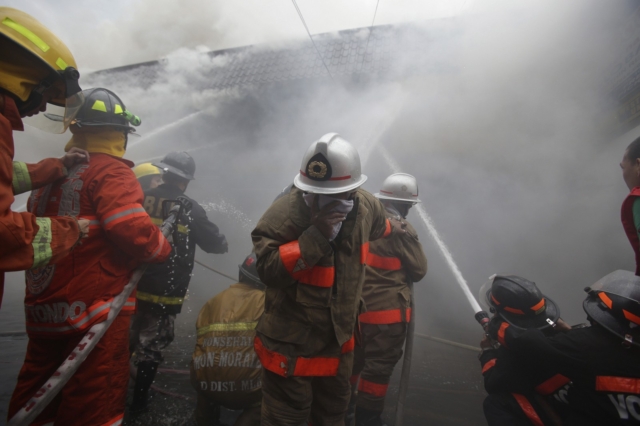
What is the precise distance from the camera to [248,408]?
2246 millimetres

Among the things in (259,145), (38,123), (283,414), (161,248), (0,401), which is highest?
(259,145)

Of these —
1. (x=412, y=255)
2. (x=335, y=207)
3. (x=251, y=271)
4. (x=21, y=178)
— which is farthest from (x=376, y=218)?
(x=21, y=178)

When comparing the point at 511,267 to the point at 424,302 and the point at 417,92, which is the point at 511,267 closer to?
the point at 424,302

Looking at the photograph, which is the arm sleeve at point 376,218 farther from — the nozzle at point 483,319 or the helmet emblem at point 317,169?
the nozzle at point 483,319

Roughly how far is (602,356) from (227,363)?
2137 mm

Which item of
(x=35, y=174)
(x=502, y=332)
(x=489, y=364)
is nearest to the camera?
(x=35, y=174)

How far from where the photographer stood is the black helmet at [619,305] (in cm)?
156

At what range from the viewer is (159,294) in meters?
2.72

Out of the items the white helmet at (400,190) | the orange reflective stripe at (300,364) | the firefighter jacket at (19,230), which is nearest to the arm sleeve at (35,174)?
the firefighter jacket at (19,230)

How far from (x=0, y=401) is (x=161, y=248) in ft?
6.61

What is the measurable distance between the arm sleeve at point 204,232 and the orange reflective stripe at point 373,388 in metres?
1.78

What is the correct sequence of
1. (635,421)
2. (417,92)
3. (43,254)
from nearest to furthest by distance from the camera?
1. (43,254)
2. (635,421)
3. (417,92)

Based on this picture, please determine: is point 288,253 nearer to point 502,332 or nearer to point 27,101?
point 27,101

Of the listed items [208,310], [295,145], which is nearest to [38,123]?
[208,310]
